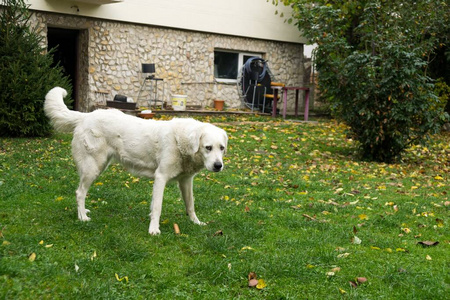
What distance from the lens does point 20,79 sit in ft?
36.0

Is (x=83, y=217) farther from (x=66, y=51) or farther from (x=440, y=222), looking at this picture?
(x=66, y=51)

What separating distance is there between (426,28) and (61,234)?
9.57 metres

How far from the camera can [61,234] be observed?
471cm

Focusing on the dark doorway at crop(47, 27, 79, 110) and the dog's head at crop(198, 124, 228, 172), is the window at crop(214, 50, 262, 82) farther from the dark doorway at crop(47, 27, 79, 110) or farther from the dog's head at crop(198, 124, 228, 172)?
the dog's head at crop(198, 124, 228, 172)

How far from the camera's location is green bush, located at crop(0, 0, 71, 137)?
10.9m

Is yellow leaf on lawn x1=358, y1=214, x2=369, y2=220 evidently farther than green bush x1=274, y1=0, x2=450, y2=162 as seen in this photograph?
No

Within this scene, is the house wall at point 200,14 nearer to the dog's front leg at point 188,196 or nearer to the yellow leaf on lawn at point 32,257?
the dog's front leg at point 188,196

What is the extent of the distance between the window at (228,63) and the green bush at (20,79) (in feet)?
27.8

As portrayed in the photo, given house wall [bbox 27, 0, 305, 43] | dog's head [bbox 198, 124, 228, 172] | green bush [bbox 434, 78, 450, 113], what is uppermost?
house wall [bbox 27, 0, 305, 43]

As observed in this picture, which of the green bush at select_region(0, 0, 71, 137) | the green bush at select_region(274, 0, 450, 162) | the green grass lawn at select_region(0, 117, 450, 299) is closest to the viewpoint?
the green grass lawn at select_region(0, 117, 450, 299)

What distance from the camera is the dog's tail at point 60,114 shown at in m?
5.64

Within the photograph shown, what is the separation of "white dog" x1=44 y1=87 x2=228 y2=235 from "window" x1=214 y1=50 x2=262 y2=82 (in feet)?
44.8

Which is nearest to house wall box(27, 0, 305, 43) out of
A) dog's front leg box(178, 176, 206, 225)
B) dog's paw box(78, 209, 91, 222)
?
dog's paw box(78, 209, 91, 222)

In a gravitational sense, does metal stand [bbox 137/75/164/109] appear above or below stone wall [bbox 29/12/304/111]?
below
